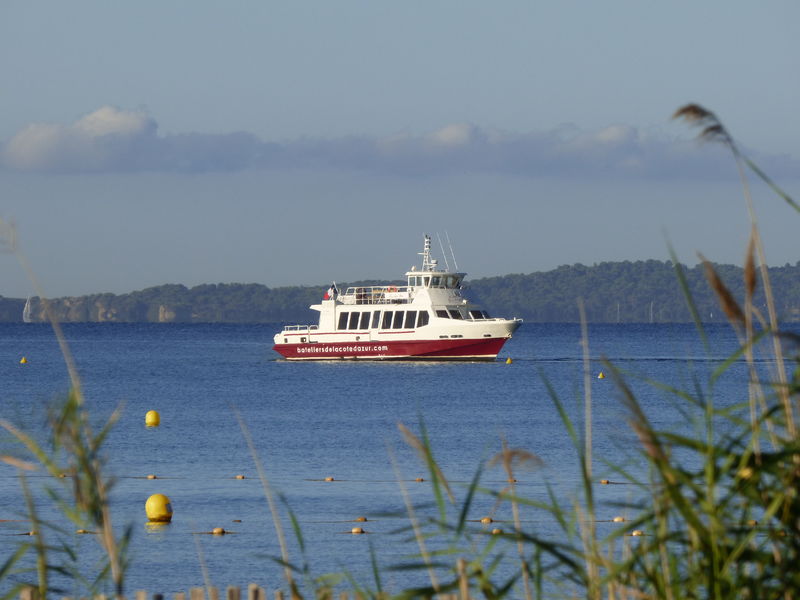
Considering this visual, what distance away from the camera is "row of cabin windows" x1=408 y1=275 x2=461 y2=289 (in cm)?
5459

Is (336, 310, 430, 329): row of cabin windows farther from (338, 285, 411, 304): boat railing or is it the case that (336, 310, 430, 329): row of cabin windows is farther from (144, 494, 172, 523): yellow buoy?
(144, 494, 172, 523): yellow buoy

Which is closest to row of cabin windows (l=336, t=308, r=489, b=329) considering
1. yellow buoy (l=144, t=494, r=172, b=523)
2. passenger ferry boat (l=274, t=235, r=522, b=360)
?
passenger ferry boat (l=274, t=235, r=522, b=360)

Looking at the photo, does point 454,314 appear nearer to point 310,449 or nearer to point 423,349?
point 423,349

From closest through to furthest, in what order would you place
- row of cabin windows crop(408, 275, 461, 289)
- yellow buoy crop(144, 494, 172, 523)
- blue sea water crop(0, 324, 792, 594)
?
blue sea water crop(0, 324, 792, 594) < yellow buoy crop(144, 494, 172, 523) < row of cabin windows crop(408, 275, 461, 289)

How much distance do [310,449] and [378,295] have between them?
27.6 m

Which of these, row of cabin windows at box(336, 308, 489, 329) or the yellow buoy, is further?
row of cabin windows at box(336, 308, 489, 329)

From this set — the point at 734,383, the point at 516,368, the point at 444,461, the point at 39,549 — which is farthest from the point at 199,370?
the point at 39,549

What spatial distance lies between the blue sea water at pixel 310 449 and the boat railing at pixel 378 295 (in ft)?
10.9

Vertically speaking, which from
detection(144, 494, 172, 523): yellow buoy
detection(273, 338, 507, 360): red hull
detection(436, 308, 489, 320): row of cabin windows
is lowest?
detection(144, 494, 172, 523): yellow buoy

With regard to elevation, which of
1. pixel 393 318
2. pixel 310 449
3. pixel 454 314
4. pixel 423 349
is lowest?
pixel 310 449

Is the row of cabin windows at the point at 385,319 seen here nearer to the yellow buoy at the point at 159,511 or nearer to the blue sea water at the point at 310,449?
the blue sea water at the point at 310,449

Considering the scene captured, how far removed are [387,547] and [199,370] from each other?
5442cm

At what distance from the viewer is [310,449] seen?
29109 mm

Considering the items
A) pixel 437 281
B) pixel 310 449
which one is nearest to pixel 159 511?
pixel 310 449
